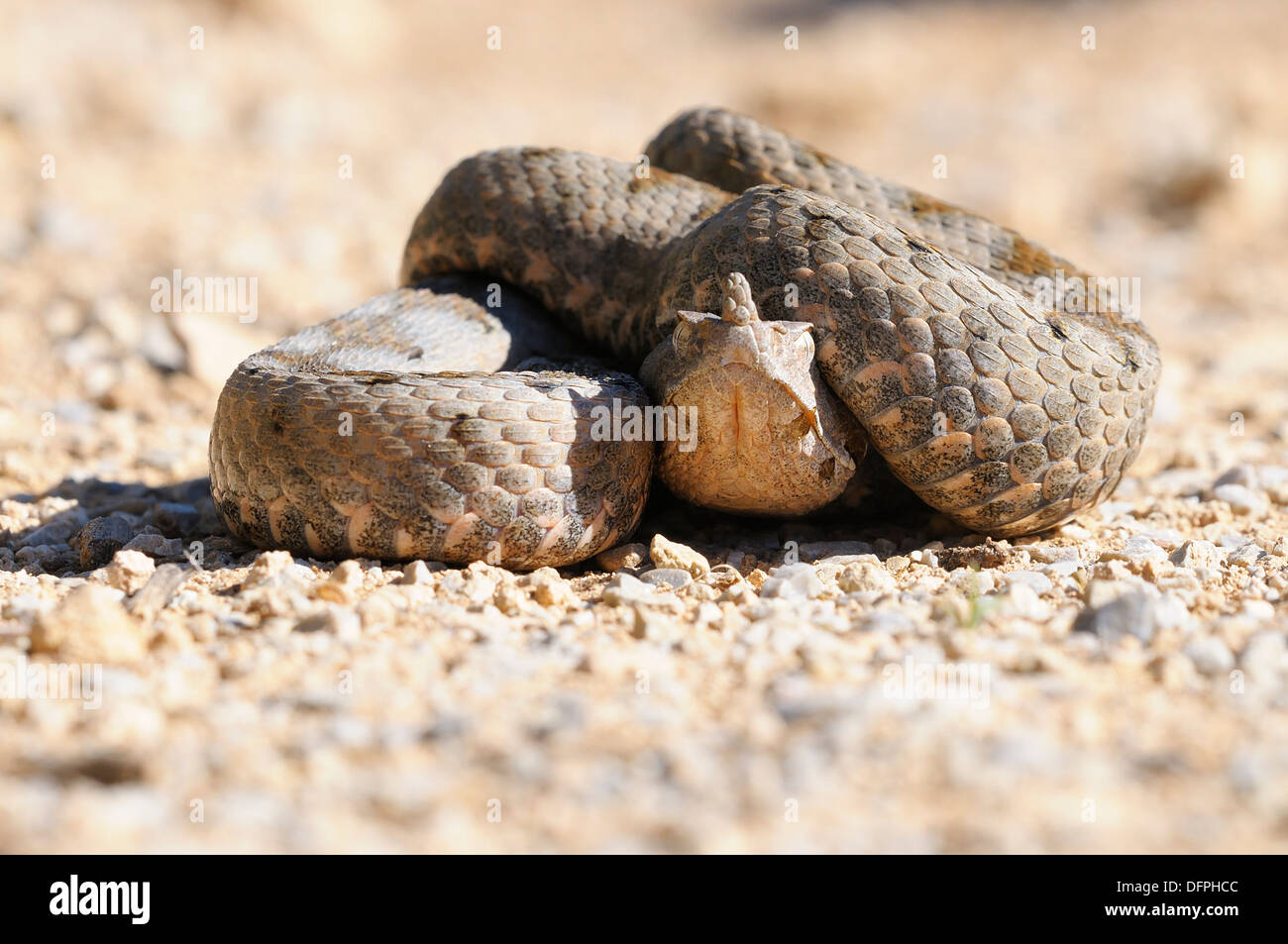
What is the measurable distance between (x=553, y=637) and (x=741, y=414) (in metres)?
1.25

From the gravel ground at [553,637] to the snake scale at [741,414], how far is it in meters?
0.25

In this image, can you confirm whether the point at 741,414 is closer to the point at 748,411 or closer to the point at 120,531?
the point at 748,411

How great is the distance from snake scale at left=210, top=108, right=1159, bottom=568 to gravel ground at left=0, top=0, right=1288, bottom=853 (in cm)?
25

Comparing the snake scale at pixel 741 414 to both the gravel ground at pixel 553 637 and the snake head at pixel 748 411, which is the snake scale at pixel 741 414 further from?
the gravel ground at pixel 553 637

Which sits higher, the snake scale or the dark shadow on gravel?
the snake scale

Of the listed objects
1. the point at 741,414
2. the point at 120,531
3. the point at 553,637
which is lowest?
the point at 120,531

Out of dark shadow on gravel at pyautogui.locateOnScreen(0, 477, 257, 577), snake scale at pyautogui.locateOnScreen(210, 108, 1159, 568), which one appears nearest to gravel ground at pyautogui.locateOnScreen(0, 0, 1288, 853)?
dark shadow on gravel at pyautogui.locateOnScreen(0, 477, 257, 577)

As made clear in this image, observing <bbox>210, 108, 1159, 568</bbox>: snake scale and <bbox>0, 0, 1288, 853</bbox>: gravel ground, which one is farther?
<bbox>210, 108, 1159, 568</bbox>: snake scale

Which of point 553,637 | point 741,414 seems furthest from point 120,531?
point 741,414

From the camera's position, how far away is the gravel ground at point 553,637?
3.08 meters

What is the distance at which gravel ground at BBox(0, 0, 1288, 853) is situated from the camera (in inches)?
121

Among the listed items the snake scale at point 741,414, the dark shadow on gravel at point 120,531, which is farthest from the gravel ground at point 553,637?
the snake scale at point 741,414

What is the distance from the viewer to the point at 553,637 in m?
4.14

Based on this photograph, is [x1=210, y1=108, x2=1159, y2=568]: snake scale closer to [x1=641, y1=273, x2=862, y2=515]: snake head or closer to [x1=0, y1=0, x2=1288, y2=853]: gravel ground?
[x1=641, y1=273, x2=862, y2=515]: snake head
